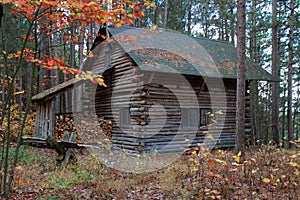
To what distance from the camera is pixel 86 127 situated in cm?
1402

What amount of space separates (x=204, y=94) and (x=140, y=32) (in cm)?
477

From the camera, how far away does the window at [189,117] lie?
42.2 feet

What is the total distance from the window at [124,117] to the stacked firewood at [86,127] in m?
0.88

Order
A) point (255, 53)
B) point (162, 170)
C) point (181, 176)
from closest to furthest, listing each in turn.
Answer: point (181, 176), point (162, 170), point (255, 53)

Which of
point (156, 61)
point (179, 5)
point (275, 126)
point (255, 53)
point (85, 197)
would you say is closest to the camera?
point (85, 197)

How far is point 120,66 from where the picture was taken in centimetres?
1319

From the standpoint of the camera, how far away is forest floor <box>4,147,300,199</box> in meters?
5.73

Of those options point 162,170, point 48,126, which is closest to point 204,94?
point 162,170

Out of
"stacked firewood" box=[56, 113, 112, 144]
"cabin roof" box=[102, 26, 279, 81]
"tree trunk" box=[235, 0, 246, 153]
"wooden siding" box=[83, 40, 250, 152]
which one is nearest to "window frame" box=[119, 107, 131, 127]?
"wooden siding" box=[83, 40, 250, 152]

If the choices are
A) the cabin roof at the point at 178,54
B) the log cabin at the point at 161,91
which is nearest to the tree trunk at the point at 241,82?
the log cabin at the point at 161,91

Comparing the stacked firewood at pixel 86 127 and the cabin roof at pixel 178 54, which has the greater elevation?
the cabin roof at pixel 178 54

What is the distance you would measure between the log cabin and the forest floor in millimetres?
3444

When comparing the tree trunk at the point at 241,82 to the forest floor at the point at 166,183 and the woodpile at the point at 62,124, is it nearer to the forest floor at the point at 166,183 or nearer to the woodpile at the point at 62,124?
the forest floor at the point at 166,183

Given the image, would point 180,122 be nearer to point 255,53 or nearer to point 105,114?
point 105,114
